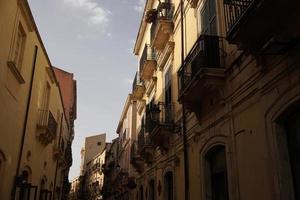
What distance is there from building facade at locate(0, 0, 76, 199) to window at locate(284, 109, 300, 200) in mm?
7077

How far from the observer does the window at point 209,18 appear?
31.3 feet

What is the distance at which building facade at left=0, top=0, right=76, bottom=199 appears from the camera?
10.1m

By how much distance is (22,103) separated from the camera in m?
12.1

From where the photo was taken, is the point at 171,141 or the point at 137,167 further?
the point at 137,167

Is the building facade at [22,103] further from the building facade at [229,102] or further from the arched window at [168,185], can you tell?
the arched window at [168,185]

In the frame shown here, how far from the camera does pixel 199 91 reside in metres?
9.11

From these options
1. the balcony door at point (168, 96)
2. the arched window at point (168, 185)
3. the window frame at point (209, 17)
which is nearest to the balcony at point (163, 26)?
the balcony door at point (168, 96)

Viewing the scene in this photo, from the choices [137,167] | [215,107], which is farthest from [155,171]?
[215,107]

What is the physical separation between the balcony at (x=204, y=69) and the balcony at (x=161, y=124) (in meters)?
3.12

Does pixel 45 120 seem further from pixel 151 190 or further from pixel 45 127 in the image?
pixel 151 190

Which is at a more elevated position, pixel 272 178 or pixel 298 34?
pixel 298 34

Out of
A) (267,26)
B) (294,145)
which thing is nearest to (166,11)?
(267,26)

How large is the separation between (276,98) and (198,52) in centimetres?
313

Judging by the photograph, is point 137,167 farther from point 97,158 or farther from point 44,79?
point 97,158
